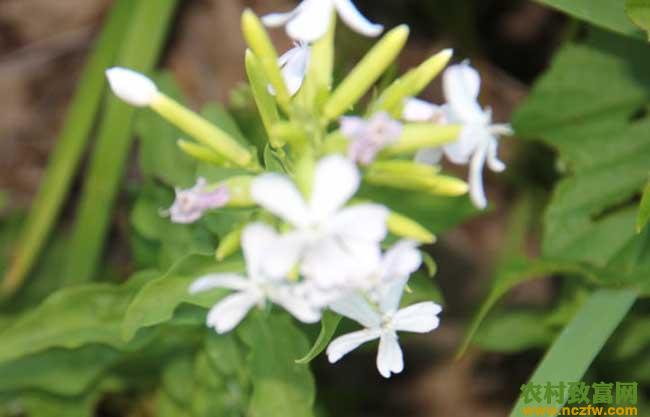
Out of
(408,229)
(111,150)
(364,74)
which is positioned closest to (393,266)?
(408,229)

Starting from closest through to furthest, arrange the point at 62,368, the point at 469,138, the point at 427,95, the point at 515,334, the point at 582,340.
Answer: the point at 469,138
the point at 582,340
the point at 62,368
the point at 515,334
the point at 427,95

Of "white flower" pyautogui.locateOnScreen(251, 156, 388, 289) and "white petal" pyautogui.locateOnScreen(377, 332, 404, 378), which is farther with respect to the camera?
"white petal" pyautogui.locateOnScreen(377, 332, 404, 378)

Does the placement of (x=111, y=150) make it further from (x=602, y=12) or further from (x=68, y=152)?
(x=602, y=12)

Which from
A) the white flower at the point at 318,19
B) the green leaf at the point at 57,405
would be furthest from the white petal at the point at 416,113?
the green leaf at the point at 57,405

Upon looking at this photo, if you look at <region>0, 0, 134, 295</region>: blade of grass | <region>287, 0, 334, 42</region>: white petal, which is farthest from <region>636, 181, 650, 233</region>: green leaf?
<region>0, 0, 134, 295</region>: blade of grass

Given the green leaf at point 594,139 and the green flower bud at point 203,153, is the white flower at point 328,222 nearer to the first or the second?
the green flower bud at point 203,153

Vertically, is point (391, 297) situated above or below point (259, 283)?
above

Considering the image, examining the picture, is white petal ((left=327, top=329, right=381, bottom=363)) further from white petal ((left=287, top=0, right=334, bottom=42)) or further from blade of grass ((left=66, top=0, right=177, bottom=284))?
blade of grass ((left=66, top=0, right=177, bottom=284))
